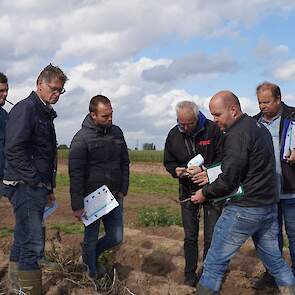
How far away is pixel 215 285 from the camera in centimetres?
490

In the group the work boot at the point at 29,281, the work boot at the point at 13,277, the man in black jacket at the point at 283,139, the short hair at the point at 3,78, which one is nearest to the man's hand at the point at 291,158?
the man in black jacket at the point at 283,139

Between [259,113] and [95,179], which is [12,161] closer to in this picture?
[95,179]

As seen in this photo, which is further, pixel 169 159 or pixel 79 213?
pixel 169 159

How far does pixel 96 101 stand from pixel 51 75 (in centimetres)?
87

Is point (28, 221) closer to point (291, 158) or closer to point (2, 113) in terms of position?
point (2, 113)

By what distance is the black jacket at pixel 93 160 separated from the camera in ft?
19.2

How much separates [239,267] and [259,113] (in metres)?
1.92

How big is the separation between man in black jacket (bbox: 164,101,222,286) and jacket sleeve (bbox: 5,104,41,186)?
5.60 feet

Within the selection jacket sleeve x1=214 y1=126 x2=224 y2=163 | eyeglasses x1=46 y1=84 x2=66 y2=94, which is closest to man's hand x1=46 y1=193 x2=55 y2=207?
eyeglasses x1=46 y1=84 x2=66 y2=94

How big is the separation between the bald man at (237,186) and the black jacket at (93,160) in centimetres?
135

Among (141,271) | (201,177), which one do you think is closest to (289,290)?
(201,177)

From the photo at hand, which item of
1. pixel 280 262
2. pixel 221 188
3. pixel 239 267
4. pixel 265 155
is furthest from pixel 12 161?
pixel 239 267

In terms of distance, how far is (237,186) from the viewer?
16.0 feet

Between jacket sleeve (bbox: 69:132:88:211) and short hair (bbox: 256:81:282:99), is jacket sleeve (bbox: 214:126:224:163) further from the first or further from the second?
jacket sleeve (bbox: 69:132:88:211)
